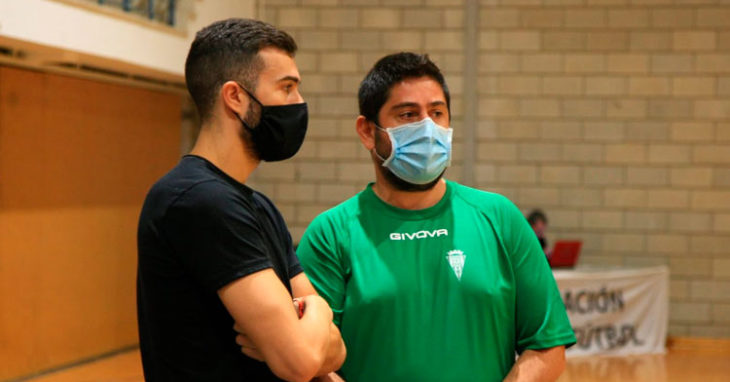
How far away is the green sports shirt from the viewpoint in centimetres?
214

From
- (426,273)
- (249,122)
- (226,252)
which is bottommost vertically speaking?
(426,273)

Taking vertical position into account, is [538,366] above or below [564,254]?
above

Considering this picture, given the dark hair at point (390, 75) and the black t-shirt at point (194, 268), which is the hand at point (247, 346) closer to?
A: the black t-shirt at point (194, 268)

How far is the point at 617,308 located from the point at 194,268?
7237 mm

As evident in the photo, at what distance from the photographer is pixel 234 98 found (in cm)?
183

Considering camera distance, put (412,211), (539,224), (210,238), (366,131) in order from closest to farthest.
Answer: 1. (210,238)
2. (412,211)
3. (366,131)
4. (539,224)

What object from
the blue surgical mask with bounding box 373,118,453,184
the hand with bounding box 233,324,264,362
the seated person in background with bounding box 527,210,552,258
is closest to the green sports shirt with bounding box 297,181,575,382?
the blue surgical mask with bounding box 373,118,453,184

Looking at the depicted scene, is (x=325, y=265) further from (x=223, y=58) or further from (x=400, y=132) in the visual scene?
(x=223, y=58)

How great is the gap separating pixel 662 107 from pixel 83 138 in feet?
18.8

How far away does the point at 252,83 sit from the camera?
1.84 meters

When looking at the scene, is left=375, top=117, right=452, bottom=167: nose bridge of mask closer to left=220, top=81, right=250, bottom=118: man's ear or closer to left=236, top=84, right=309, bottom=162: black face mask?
left=236, top=84, right=309, bottom=162: black face mask

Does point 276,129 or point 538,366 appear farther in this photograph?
point 538,366

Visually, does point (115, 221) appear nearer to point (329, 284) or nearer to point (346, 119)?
point (346, 119)

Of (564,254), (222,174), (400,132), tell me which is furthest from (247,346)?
(564,254)
